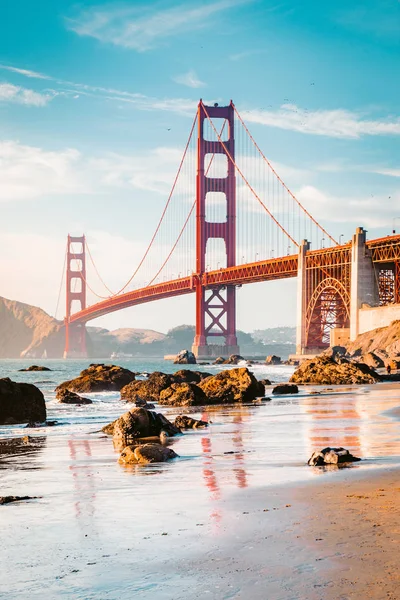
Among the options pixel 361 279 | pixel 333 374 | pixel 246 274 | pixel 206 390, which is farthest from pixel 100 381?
pixel 246 274

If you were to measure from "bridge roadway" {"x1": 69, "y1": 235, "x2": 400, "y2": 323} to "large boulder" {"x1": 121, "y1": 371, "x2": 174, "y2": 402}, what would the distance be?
145 feet

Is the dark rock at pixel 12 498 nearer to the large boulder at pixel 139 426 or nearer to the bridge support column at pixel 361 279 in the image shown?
the large boulder at pixel 139 426

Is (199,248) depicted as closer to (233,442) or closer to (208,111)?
(208,111)

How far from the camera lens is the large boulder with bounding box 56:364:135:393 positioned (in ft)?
111

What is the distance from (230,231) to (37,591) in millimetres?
101618

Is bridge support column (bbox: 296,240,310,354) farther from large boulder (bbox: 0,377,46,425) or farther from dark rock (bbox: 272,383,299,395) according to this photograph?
large boulder (bbox: 0,377,46,425)

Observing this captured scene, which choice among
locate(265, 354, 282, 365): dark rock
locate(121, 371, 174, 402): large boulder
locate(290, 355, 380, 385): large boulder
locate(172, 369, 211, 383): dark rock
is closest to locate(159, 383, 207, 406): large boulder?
locate(121, 371, 174, 402): large boulder

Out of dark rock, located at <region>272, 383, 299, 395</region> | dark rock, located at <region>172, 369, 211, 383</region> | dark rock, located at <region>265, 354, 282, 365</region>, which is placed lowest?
dark rock, located at <region>272, 383, 299, 395</region>

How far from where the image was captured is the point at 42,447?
12375mm

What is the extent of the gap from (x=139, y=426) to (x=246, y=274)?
7700 cm

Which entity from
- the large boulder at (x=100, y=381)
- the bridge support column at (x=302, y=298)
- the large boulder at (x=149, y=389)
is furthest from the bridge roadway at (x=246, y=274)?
the large boulder at (x=149, y=389)

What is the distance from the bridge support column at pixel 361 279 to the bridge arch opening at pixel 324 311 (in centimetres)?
597

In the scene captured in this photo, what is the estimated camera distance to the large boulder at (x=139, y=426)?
12.9 m

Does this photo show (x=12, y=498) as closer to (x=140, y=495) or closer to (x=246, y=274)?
(x=140, y=495)
